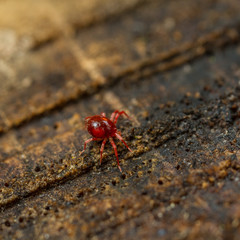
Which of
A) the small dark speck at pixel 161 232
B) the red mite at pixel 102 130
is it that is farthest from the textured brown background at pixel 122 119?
the red mite at pixel 102 130

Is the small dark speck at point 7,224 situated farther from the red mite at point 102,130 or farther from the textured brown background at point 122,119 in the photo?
the red mite at point 102,130

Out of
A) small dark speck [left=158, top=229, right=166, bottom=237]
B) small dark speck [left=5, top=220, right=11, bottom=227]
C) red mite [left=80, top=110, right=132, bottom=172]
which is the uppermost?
red mite [left=80, top=110, right=132, bottom=172]

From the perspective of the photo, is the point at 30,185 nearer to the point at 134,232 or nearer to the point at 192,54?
the point at 134,232

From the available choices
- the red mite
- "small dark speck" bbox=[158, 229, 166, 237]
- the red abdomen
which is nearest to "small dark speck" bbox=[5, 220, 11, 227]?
the red mite

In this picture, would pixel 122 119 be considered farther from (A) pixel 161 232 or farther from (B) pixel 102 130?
(A) pixel 161 232

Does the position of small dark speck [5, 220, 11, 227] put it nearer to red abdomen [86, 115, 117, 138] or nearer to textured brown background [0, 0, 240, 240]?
textured brown background [0, 0, 240, 240]

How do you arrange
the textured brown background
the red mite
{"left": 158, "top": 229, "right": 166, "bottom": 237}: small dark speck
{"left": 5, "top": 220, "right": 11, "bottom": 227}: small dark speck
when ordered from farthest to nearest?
the red mite → {"left": 5, "top": 220, "right": 11, "bottom": 227}: small dark speck → the textured brown background → {"left": 158, "top": 229, "right": 166, "bottom": 237}: small dark speck

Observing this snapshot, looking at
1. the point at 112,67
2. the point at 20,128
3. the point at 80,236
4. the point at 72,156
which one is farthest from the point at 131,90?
the point at 80,236
